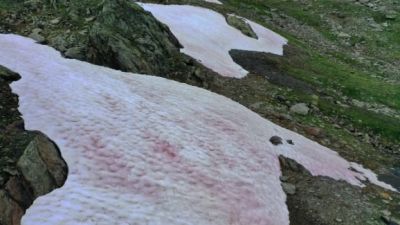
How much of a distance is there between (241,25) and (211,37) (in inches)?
309

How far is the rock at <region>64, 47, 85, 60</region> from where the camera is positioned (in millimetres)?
27719

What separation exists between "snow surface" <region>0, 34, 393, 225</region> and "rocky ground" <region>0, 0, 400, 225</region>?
1728mm

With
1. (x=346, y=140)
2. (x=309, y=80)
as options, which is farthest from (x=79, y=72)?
(x=309, y=80)

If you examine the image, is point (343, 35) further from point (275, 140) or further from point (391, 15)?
point (275, 140)

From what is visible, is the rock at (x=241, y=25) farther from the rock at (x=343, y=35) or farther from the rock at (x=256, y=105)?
the rock at (x=343, y=35)

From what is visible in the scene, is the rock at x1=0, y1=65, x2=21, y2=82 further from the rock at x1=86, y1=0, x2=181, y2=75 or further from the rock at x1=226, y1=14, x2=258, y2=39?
the rock at x1=226, y1=14, x2=258, y2=39

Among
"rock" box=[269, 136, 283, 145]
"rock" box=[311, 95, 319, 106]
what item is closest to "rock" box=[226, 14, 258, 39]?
"rock" box=[311, 95, 319, 106]

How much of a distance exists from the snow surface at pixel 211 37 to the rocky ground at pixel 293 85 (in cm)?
150

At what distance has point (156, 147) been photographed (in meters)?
18.9

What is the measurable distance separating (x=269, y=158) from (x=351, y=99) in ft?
68.2

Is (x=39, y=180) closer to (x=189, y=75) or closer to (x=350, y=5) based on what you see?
(x=189, y=75)

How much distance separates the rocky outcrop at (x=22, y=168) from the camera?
13.9 metres

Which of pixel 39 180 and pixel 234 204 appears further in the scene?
pixel 234 204

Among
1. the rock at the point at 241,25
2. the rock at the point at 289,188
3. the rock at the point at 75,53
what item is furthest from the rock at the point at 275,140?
the rock at the point at 241,25
